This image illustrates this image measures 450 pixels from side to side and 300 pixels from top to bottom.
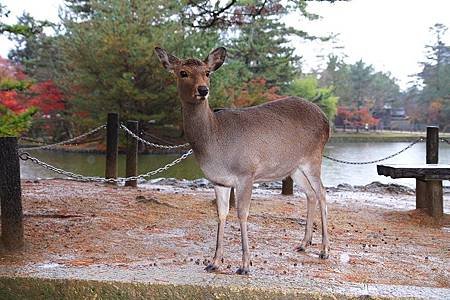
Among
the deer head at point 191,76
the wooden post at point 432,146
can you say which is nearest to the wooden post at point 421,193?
the wooden post at point 432,146

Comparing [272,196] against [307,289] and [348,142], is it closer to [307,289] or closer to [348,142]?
[307,289]

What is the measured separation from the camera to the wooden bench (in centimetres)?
486

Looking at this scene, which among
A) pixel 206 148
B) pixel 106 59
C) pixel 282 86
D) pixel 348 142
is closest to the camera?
pixel 206 148

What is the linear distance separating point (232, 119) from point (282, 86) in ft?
62.3

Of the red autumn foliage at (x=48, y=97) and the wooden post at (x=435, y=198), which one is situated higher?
the red autumn foliage at (x=48, y=97)

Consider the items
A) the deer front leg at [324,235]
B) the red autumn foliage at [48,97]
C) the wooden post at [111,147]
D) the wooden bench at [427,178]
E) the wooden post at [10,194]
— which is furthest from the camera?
the red autumn foliage at [48,97]

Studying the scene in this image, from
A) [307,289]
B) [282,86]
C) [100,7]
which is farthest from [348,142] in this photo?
[307,289]

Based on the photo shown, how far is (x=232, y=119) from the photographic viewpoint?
2994 millimetres

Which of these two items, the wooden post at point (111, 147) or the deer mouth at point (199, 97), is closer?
the deer mouth at point (199, 97)

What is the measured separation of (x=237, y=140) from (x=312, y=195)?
0.93 metres

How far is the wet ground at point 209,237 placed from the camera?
9.51 ft

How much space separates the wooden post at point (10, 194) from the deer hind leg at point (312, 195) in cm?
178

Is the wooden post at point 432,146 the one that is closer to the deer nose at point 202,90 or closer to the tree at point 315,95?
the deer nose at point 202,90

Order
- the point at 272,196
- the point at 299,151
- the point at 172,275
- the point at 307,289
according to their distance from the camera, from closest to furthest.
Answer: the point at 307,289 < the point at 172,275 < the point at 299,151 < the point at 272,196
